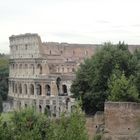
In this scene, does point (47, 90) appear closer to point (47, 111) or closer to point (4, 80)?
point (47, 111)

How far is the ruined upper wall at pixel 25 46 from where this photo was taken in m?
89.7

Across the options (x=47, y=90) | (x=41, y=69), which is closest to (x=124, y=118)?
(x=47, y=90)

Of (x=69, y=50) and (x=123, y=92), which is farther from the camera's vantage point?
(x=69, y=50)

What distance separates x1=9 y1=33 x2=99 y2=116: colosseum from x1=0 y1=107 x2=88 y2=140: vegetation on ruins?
45.0 m

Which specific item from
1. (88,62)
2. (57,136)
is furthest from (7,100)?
(57,136)

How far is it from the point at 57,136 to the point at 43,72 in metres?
57.9

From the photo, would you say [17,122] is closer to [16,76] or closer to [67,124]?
[67,124]

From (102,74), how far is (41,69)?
39.1m

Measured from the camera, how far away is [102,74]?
51.1 meters

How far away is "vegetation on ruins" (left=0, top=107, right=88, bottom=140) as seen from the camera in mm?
31859

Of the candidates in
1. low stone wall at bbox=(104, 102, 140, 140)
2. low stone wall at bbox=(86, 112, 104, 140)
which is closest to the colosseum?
low stone wall at bbox=(86, 112, 104, 140)

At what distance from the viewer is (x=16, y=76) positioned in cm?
9519

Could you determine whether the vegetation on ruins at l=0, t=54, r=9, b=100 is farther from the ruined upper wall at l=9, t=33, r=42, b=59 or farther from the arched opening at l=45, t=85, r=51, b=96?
the arched opening at l=45, t=85, r=51, b=96

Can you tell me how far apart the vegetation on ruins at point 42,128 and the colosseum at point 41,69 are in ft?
148
